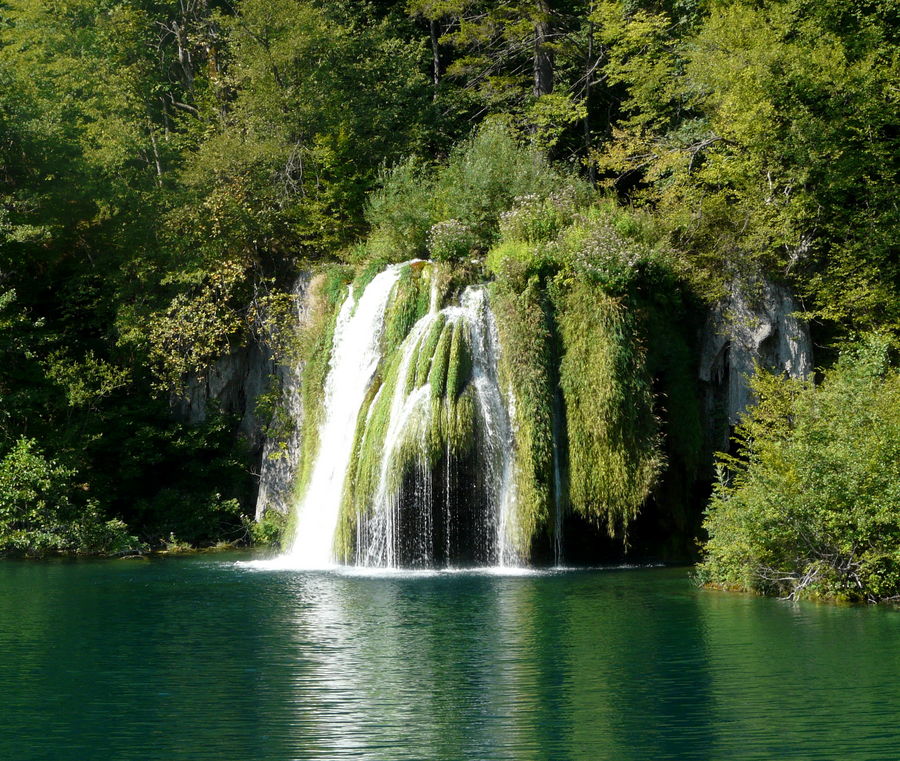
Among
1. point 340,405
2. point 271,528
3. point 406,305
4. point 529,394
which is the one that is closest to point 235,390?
point 271,528

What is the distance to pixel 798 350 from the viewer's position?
870 inches

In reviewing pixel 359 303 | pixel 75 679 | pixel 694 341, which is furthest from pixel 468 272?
pixel 75 679

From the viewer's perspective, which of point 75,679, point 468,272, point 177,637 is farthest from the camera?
point 468,272

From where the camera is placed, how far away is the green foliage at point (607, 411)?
19.6m

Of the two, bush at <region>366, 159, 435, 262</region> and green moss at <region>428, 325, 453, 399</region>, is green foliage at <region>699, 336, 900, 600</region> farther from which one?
bush at <region>366, 159, 435, 262</region>

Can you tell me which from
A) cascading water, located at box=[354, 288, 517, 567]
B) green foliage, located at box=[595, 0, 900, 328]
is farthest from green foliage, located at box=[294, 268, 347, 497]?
green foliage, located at box=[595, 0, 900, 328]

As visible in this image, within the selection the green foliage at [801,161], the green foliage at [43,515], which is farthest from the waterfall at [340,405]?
the green foliage at [801,161]

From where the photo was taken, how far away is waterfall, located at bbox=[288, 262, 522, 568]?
19.4 meters

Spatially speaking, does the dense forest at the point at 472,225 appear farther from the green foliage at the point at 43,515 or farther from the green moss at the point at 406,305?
the green moss at the point at 406,305

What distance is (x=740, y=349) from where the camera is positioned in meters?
21.8

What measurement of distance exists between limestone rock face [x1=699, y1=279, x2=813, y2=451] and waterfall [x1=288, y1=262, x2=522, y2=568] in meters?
4.18

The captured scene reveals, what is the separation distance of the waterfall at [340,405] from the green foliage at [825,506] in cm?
742

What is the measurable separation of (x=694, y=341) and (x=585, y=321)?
2739 mm

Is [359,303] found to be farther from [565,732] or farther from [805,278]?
[565,732]
